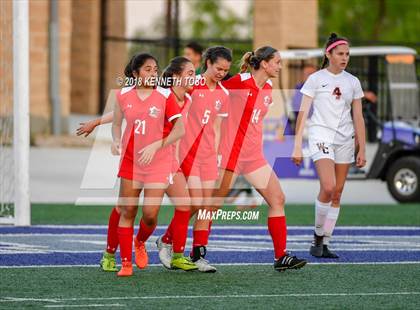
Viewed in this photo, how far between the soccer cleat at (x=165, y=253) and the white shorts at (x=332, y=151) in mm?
1827

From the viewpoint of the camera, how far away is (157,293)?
9727 mm

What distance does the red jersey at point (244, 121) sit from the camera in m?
11.1

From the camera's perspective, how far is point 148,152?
34.1 feet

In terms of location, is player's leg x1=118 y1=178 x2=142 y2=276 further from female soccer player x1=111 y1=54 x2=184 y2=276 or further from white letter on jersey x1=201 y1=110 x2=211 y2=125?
white letter on jersey x1=201 y1=110 x2=211 y2=125

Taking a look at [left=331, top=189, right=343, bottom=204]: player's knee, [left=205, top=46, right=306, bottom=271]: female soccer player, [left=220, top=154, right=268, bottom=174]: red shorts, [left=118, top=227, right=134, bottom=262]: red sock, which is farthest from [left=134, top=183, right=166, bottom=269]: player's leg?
[left=331, top=189, right=343, bottom=204]: player's knee

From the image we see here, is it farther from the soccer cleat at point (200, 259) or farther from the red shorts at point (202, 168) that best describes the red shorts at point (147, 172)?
the soccer cleat at point (200, 259)

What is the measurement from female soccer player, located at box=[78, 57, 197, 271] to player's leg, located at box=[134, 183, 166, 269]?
1cm

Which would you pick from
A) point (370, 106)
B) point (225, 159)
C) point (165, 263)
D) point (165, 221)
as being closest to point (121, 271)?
point (165, 263)

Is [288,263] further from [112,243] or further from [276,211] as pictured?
[112,243]

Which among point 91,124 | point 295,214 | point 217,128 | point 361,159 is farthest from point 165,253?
point 295,214

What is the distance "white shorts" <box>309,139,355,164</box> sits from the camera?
1226 centimetres

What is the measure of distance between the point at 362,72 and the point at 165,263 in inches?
598

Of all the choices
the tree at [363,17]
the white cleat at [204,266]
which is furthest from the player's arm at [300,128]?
the tree at [363,17]

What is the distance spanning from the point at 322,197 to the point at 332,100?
0.92 metres
